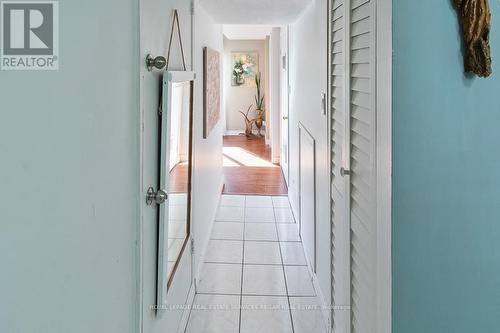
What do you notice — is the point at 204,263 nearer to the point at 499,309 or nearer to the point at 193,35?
the point at 193,35

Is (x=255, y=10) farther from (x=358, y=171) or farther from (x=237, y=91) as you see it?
(x=237, y=91)

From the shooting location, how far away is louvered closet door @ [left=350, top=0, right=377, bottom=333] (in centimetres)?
142

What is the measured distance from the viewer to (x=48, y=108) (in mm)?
916

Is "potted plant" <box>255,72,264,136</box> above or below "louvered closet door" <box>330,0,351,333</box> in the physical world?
above

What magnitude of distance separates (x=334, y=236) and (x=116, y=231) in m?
1.21

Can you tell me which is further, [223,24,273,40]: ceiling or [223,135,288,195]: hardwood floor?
[223,24,273,40]: ceiling

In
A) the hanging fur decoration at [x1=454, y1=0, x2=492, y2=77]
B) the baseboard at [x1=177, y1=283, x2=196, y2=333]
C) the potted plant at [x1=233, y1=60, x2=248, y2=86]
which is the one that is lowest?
the baseboard at [x1=177, y1=283, x2=196, y2=333]

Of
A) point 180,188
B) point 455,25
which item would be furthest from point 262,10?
point 455,25

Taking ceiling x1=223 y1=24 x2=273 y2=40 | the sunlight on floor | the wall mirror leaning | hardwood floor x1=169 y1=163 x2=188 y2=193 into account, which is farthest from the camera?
ceiling x1=223 y1=24 x2=273 y2=40

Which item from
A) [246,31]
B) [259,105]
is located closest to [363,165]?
[246,31]

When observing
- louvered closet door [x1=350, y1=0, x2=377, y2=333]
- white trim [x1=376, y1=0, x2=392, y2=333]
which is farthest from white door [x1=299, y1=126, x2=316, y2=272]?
white trim [x1=376, y1=0, x2=392, y2=333]

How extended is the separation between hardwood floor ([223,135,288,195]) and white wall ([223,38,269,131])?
1585mm

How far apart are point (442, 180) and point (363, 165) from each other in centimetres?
27

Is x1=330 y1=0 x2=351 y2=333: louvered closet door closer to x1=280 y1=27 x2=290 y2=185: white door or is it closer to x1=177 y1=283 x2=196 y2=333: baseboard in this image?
x1=177 y1=283 x2=196 y2=333: baseboard
